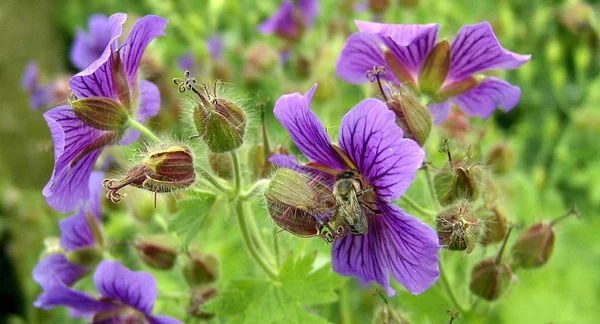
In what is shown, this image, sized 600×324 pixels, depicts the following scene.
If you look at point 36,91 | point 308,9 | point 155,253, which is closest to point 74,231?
point 155,253

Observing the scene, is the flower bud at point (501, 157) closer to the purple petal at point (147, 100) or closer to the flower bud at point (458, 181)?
the flower bud at point (458, 181)

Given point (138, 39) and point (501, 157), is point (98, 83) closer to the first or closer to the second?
point (138, 39)

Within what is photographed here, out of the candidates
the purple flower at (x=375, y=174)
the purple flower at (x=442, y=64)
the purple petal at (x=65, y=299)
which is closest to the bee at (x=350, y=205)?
the purple flower at (x=375, y=174)

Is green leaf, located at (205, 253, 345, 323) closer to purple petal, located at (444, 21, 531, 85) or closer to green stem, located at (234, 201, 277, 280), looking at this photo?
green stem, located at (234, 201, 277, 280)

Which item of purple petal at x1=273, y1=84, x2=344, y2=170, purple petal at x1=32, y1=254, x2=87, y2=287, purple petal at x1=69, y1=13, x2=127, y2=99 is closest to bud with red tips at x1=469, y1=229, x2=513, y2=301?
purple petal at x1=273, y1=84, x2=344, y2=170

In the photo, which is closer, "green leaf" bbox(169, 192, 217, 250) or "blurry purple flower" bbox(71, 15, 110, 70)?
"green leaf" bbox(169, 192, 217, 250)

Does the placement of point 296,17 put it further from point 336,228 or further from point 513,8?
point 513,8

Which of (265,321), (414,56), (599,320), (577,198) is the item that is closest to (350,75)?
(414,56)
